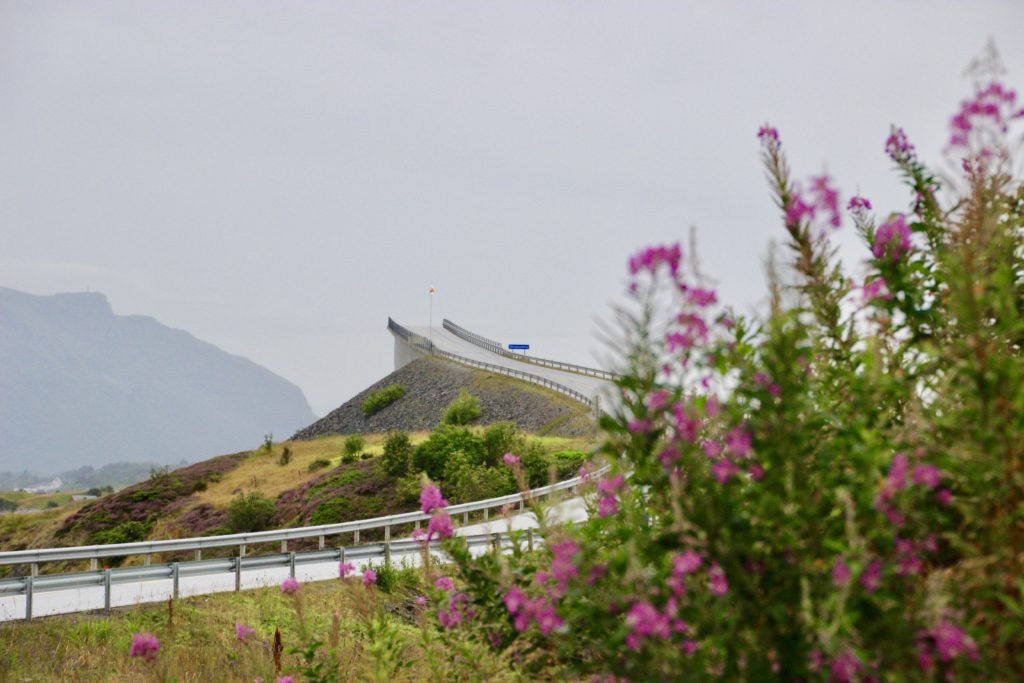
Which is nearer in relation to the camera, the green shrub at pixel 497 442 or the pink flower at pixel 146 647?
the pink flower at pixel 146 647

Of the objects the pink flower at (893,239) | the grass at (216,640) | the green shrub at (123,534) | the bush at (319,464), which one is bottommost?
the grass at (216,640)

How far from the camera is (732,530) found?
3.46 metres

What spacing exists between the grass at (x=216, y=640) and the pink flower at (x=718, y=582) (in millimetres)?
3441

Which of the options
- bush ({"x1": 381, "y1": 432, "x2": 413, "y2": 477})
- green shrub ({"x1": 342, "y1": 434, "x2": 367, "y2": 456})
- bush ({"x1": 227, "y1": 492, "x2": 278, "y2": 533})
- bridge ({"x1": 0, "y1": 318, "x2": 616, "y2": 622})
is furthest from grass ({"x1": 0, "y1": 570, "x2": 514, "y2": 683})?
green shrub ({"x1": 342, "y1": 434, "x2": 367, "y2": 456})

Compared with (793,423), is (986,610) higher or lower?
lower

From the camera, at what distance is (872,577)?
3234mm

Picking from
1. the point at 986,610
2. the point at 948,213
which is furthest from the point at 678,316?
the point at 948,213

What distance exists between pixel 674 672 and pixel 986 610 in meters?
1.30

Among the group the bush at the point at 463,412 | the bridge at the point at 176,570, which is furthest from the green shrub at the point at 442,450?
the bush at the point at 463,412

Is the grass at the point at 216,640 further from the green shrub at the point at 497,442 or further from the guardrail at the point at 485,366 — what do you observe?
the green shrub at the point at 497,442

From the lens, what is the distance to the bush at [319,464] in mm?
52025

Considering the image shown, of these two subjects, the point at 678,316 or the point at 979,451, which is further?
the point at 678,316

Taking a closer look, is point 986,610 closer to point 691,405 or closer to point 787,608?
point 787,608

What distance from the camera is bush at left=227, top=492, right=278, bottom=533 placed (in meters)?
40.0
